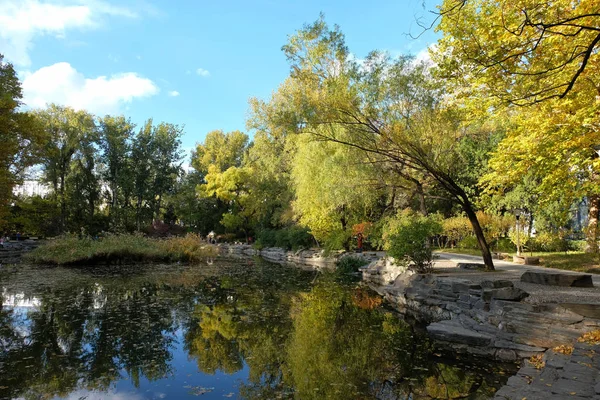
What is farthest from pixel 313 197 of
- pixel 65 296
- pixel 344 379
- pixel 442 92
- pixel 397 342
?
pixel 344 379

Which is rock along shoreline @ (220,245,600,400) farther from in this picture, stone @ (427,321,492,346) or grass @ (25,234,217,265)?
grass @ (25,234,217,265)

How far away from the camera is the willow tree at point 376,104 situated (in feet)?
36.4

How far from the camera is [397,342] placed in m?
6.79

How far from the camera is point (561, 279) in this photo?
8305 millimetres

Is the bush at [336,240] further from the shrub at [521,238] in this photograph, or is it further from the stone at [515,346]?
the stone at [515,346]

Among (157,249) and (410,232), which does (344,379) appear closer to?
(410,232)

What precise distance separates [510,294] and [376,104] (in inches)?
274

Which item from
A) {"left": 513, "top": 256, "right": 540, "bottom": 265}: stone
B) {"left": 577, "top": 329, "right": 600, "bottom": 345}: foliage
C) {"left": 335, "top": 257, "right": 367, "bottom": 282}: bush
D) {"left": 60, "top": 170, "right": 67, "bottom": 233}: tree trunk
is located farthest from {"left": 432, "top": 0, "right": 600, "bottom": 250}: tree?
{"left": 60, "top": 170, "right": 67, "bottom": 233}: tree trunk

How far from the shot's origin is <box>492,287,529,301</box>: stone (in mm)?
7016

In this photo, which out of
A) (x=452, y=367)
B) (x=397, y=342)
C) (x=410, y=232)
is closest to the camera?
(x=452, y=367)

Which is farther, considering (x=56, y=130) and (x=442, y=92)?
(x=56, y=130)

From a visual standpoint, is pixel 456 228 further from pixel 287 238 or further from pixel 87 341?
pixel 87 341

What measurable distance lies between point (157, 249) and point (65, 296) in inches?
410

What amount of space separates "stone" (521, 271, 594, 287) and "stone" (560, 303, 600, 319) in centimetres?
257
